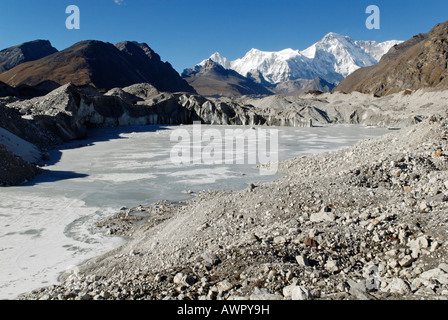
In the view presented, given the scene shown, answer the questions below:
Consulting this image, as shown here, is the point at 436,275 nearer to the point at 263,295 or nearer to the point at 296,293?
the point at 296,293

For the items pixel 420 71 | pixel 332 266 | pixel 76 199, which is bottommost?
pixel 76 199

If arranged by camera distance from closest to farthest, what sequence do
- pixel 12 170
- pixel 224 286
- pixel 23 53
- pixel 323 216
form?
pixel 224 286
pixel 323 216
pixel 12 170
pixel 23 53

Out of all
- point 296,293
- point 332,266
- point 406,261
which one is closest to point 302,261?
point 332,266

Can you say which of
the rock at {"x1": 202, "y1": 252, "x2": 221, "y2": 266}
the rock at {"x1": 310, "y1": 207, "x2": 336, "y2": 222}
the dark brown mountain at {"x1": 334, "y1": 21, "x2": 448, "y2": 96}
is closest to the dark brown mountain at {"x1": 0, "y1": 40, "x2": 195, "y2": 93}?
the dark brown mountain at {"x1": 334, "y1": 21, "x2": 448, "y2": 96}

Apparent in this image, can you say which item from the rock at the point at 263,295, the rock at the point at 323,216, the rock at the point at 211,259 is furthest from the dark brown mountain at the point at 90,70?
the rock at the point at 263,295

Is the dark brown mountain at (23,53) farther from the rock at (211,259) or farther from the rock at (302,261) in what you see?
the rock at (302,261)
